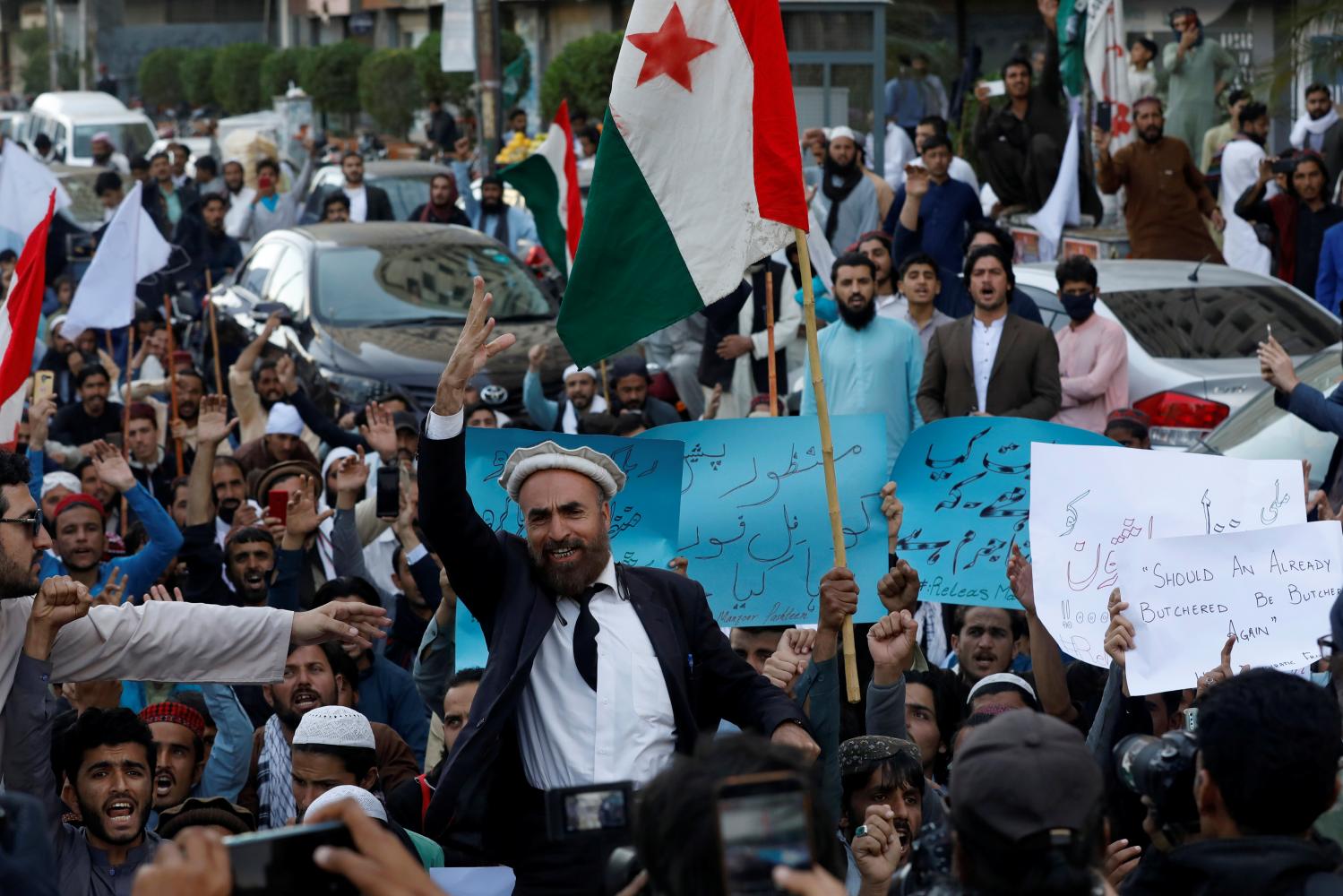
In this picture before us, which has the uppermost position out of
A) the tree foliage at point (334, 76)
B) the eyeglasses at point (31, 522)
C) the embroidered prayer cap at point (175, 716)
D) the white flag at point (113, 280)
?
the tree foliage at point (334, 76)

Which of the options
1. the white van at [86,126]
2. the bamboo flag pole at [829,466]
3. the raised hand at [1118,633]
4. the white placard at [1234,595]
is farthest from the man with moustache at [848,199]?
the white van at [86,126]

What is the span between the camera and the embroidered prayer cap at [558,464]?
4.56 meters

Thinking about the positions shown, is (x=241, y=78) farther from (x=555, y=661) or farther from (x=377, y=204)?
(x=555, y=661)

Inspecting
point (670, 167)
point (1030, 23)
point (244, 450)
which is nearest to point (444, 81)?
point (1030, 23)

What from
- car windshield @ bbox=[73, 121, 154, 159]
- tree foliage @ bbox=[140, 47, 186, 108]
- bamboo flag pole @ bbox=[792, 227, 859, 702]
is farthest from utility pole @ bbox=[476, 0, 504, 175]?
tree foliage @ bbox=[140, 47, 186, 108]

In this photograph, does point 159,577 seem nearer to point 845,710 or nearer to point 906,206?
point 845,710

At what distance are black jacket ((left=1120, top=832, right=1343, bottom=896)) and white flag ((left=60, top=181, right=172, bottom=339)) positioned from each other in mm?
9470

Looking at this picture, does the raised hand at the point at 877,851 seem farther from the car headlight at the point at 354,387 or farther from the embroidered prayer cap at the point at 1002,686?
the car headlight at the point at 354,387

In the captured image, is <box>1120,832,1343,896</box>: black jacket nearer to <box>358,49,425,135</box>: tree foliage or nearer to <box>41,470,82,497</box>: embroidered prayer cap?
<box>41,470,82,497</box>: embroidered prayer cap

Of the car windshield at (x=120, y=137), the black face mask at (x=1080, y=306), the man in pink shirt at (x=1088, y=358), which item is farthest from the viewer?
the car windshield at (x=120, y=137)

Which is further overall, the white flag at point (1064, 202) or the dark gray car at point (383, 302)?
the white flag at point (1064, 202)

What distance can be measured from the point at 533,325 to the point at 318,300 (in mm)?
1572

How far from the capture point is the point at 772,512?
21.7ft

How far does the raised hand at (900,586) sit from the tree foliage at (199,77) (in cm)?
5261
